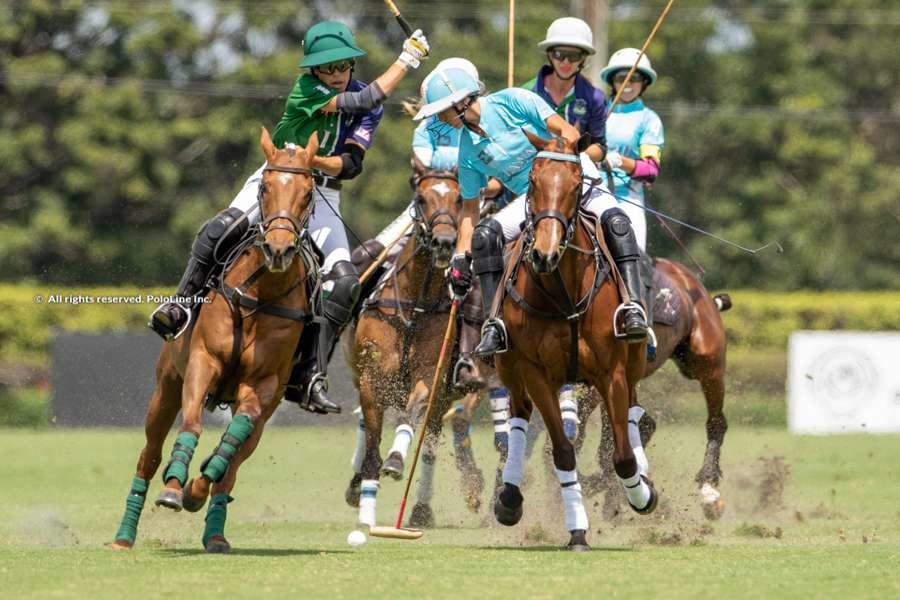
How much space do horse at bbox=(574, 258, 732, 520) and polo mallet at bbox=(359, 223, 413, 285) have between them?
5.85ft

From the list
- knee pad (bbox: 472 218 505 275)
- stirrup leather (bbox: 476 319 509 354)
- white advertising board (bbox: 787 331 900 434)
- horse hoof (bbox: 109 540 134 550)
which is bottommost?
white advertising board (bbox: 787 331 900 434)

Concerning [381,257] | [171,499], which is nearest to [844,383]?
[381,257]

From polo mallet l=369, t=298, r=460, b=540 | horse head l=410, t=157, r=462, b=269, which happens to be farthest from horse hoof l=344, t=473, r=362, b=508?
horse head l=410, t=157, r=462, b=269

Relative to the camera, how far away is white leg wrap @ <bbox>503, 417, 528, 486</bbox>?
985 centimetres

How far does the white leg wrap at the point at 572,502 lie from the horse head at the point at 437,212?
7.47ft

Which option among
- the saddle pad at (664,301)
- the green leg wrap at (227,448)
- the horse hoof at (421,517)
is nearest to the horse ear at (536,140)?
the green leg wrap at (227,448)

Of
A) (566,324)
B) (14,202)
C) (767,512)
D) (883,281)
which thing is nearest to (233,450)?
(566,324)

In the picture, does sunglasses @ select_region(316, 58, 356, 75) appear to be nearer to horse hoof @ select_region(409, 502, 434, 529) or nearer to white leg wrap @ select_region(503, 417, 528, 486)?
white leg wrap @ select_region(503, 417, 528, 486)

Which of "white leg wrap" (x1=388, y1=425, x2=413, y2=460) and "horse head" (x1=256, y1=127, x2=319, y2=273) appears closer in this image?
"horse head" (x1=256, y1=127, x2=319, y2=273)

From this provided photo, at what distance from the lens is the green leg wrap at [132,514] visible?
9.64 meters

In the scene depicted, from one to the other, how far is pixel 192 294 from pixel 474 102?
2.00 m

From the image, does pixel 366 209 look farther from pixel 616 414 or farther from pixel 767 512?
pixel 616 414

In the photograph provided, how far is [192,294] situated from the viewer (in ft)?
31.5

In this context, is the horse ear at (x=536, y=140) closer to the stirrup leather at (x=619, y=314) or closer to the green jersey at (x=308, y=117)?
the stirrup leather at (x=619, y=314)
